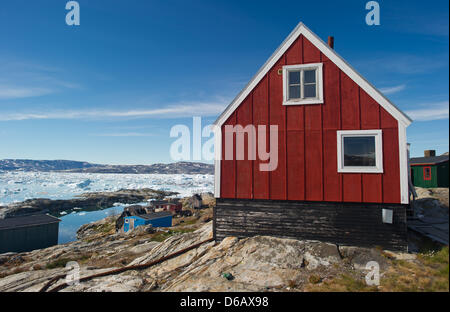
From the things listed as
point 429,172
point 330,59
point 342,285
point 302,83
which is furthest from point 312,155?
point 429,172

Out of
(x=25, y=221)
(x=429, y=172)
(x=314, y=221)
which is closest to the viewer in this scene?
(x=314, y=221)

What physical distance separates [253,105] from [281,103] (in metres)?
1.24

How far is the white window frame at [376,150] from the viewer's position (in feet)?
30.4

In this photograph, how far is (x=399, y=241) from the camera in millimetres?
8945

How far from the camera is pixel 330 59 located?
9.98 meters

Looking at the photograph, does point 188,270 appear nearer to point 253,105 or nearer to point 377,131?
point 253,105

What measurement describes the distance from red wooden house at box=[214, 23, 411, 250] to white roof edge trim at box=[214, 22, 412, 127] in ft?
0.12

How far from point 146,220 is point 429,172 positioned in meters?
36.5

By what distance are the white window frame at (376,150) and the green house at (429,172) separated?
762 inches

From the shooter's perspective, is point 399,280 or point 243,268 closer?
point 399,280

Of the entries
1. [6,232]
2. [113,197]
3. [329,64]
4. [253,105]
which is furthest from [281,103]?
[113,197]

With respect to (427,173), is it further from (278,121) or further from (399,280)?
(399,280)

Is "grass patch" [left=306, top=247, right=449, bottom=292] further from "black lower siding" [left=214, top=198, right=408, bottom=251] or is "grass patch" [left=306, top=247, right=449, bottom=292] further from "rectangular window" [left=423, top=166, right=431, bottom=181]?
"rectangular window" [left=423, top=166, right=431, bottom=181]
